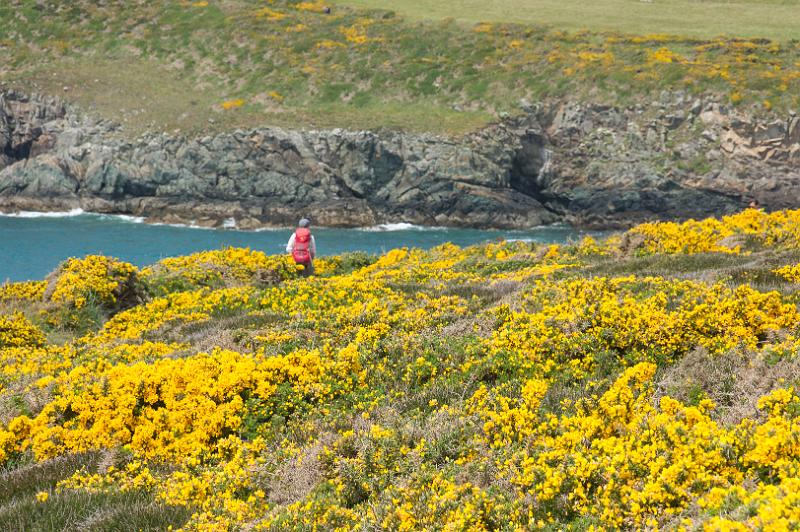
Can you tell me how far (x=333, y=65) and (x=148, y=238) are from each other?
3806 centimetres

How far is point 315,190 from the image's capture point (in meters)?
62.8

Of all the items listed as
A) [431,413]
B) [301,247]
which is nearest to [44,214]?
[301,247]

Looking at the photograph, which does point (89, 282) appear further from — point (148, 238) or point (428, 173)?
point (428, 173)

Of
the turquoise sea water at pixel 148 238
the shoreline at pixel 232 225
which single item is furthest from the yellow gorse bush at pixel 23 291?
the shoreline at pixel 232 225

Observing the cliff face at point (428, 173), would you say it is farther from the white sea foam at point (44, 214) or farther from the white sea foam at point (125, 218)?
the white sea foam at point (44, 214)

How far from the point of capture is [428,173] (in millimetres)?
63625

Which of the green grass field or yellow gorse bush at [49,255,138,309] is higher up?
the green grass field

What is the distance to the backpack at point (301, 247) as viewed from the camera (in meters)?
21.5

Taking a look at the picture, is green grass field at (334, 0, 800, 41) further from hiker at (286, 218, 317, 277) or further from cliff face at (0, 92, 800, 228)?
hiker at (286, 218, 317, 277)

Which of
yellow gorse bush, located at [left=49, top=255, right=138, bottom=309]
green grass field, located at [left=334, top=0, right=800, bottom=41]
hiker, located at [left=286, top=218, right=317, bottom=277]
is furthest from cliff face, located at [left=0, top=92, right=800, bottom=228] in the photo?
yellow gorse bush, located at [left=49, top=255, right=138, bottom=309]

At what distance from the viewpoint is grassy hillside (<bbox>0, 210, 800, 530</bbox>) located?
6.16m

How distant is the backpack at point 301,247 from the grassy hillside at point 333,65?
48.5 meters

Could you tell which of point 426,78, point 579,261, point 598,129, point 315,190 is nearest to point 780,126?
point 598,129

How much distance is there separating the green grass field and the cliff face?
87.0 ft
